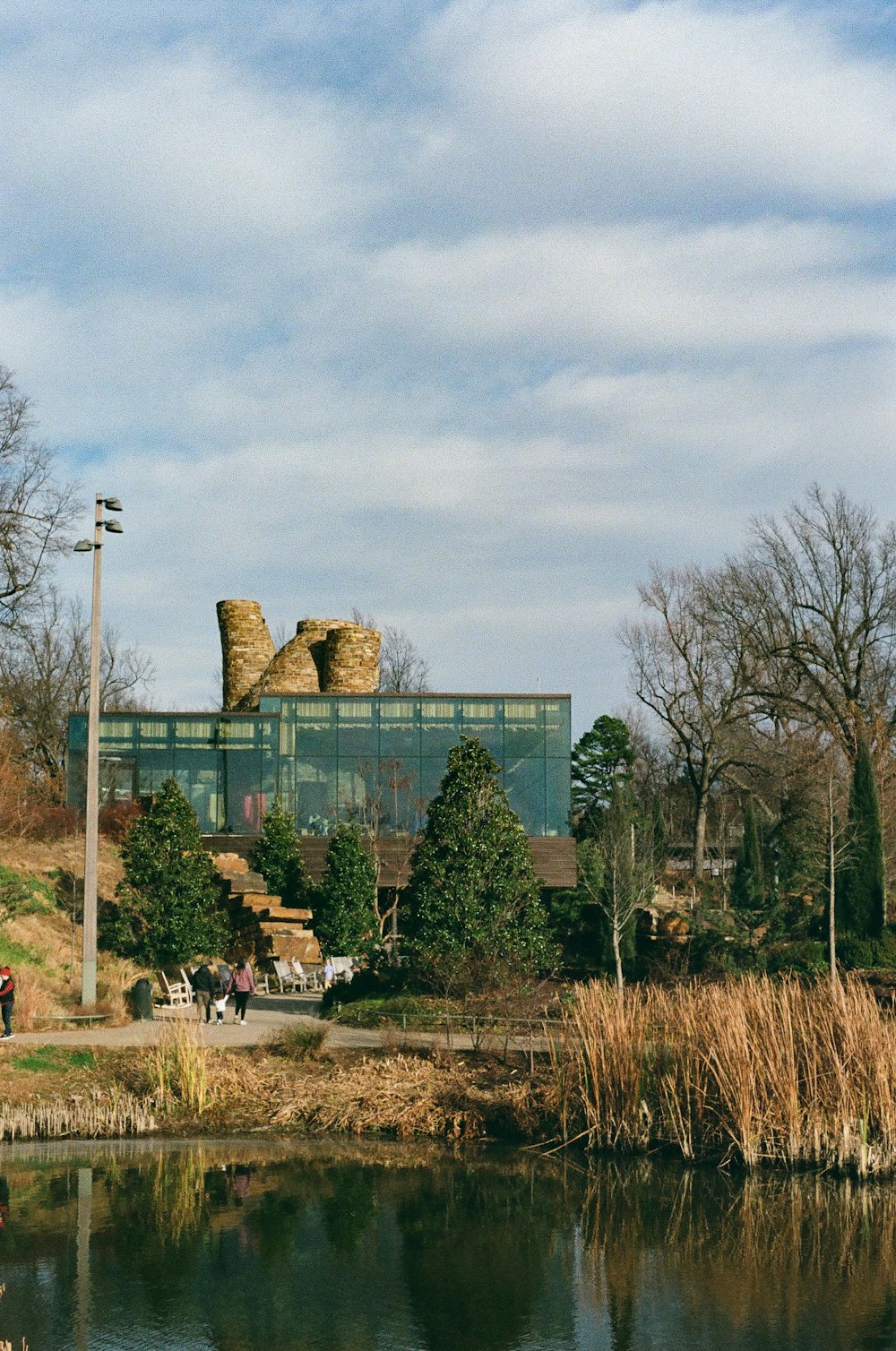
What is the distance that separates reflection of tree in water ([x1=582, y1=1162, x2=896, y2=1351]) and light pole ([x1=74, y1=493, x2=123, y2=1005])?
32.9 feet

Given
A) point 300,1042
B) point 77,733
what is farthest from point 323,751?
point 300,1042

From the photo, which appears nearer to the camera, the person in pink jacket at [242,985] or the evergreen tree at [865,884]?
the person in pink jacket at [242,985]

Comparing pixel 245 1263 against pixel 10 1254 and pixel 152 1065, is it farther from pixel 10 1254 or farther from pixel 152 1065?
pixel 152 1065

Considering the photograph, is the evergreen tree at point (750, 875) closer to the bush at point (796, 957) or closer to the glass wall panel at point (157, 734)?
the bush at point (796, 957)

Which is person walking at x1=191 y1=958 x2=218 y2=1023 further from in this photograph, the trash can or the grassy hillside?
the grassy hillside

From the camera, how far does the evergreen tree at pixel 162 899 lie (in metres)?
27.8

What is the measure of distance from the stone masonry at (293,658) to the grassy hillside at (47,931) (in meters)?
10.2

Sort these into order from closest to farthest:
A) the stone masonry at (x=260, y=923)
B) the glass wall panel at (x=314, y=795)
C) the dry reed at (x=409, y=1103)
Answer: the dry reed at (x=409, y=1103)
the stone masonry at (x=260, y=923)
the glass wall panel at (x=314, y=795)

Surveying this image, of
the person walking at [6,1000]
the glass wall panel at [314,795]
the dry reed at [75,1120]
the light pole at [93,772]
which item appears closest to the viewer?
the dry reed at [75,1120]

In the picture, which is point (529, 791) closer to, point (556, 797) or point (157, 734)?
point (556, 797)

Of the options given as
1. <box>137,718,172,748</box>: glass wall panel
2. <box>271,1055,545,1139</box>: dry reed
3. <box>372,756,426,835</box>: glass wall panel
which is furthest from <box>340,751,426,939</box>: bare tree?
<box>271,1055,545,1139</box>: dry reed

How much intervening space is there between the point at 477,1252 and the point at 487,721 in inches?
1079

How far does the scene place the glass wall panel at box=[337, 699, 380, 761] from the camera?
39531mm

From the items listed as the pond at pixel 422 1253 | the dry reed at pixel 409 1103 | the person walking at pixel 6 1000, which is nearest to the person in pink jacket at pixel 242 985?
the person walking at pixel 6 1000
